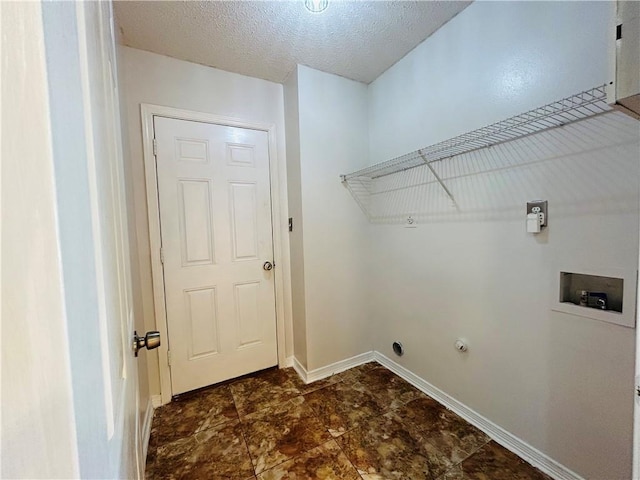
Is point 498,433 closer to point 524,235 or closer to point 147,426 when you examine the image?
point 524,235

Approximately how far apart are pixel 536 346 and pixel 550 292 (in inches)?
11.5

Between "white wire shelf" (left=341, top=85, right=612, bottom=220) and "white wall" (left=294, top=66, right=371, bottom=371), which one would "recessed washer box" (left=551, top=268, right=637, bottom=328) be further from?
"white wall" (left=294, top=66, right=371, bottom=371)

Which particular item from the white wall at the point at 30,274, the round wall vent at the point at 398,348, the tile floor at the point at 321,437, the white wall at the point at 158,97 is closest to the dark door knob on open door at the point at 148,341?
the white wall at the point at 30,274

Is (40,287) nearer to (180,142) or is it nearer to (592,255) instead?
(592,255)

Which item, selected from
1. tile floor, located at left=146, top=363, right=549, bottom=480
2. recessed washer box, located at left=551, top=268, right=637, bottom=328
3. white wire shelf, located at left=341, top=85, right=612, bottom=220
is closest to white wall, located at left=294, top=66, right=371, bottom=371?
white wire shelf, located at left=341, top=85, right=612, bottom=220

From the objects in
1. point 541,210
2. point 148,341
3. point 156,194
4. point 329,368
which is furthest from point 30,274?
point 329,368

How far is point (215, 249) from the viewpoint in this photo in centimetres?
207

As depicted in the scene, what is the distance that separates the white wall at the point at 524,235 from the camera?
3.57ft

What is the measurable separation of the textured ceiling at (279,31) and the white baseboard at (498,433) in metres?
2.43

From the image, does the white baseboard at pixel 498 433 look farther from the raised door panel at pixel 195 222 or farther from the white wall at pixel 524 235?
Result: the raised door panel at pixel 195 222

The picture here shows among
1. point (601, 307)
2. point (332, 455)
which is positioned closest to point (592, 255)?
point (601, 307)

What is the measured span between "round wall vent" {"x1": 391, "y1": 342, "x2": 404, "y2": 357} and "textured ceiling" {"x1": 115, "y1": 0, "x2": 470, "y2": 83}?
2241 mm

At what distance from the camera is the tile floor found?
4.44 feet

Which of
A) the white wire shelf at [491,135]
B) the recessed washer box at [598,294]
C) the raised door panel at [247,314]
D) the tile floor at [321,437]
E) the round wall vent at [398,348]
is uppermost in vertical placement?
the white wire shelf at [491,135]
